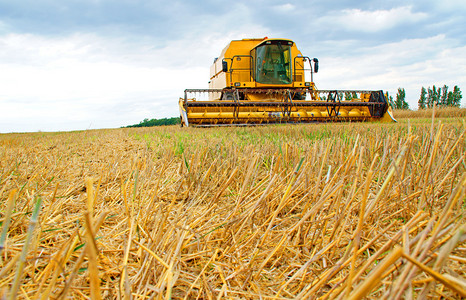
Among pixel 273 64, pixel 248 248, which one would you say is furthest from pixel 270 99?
pixel 248 248

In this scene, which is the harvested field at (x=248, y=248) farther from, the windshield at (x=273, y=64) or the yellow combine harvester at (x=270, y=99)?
the windshield at (x=273, y=64)

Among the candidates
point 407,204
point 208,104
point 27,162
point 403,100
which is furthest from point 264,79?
point 403,100

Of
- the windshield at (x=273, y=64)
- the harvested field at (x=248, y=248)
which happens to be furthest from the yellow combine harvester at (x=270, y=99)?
the harvested field at (x=248, y=248)

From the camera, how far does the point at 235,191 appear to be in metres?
1.92

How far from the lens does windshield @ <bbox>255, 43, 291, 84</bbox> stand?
9.94 metres

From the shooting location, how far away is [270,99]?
9.20 metres

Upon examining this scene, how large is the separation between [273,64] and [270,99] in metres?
1.64

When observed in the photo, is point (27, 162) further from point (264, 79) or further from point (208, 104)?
point (264, 79)

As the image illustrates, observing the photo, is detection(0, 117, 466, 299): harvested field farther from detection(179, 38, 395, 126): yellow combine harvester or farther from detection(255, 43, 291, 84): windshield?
detection(255, 43, 291, 84): windshield

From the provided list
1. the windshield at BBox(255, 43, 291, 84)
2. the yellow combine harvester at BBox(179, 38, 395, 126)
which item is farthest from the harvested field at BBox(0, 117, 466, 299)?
the windshield at BBox(255, 43, 291, 84)

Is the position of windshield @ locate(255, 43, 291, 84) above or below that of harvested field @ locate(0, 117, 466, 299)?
above

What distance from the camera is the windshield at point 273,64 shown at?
32.6 ft

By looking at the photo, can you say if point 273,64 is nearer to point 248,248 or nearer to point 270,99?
point 270,99

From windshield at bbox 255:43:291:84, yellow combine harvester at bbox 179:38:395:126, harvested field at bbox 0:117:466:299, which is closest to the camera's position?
harvested field at bbox 0:117:466:299
